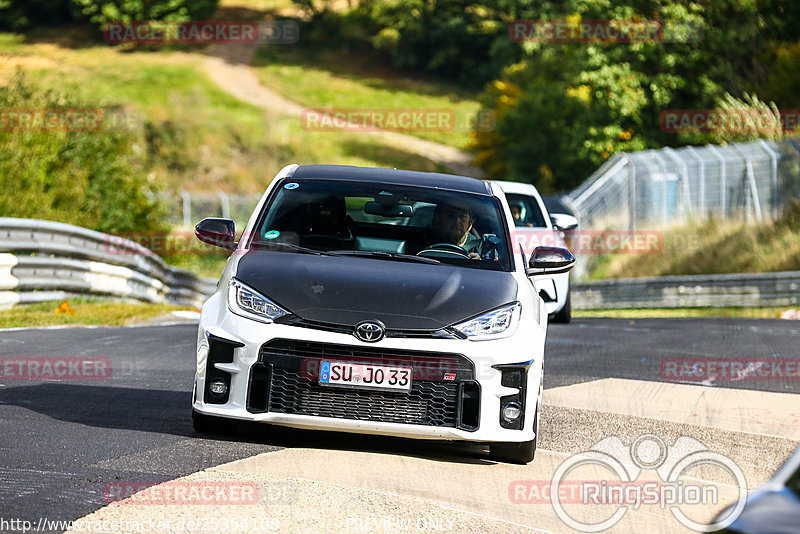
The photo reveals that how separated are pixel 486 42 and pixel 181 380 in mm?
83387

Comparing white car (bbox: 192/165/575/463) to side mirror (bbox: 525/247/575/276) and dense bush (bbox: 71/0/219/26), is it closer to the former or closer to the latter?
side mirror (bbox: 525/247/575/276)

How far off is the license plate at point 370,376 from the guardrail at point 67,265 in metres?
9.26

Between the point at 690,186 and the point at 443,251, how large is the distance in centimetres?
2414

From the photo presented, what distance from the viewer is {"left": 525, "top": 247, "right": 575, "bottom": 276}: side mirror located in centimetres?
758

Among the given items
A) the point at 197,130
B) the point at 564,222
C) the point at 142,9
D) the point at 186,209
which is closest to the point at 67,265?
the point at 564,222

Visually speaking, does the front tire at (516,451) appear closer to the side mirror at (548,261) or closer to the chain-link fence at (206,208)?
the side mirror at (548,261)

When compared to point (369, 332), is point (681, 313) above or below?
below

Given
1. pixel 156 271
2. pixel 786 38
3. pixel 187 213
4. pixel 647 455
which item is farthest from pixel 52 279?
pixel 187 213

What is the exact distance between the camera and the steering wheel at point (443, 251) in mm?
7352

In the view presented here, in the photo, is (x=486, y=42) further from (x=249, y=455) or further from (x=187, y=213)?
(x=249, y=455)

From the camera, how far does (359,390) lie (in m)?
6.30

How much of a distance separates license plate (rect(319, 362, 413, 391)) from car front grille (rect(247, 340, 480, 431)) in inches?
1.1

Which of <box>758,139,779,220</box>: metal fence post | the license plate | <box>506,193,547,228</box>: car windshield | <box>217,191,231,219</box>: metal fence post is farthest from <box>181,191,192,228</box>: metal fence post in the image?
the license plate

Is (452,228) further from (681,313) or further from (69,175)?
(69,175)
